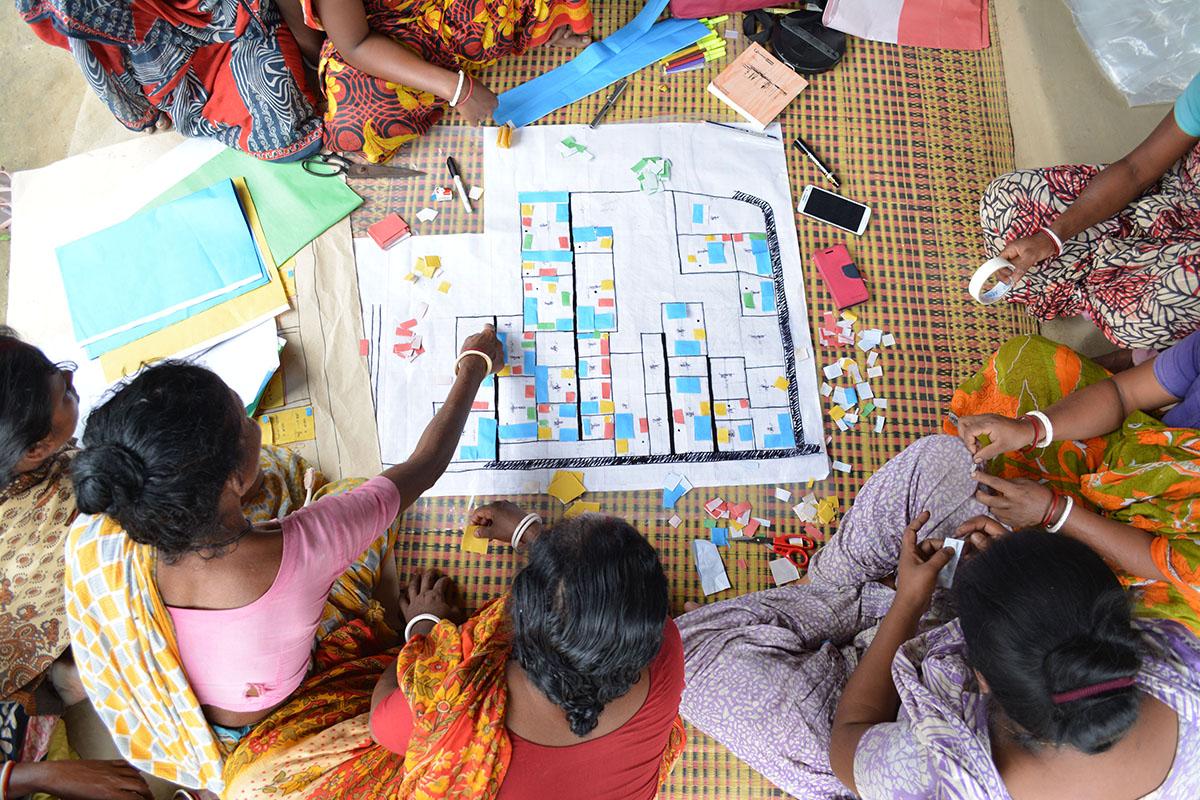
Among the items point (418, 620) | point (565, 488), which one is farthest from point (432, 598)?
point (565, 488)

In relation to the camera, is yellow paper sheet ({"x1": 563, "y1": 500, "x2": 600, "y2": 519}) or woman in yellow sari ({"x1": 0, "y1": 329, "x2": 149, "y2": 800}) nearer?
woman in yellow sari ({"x1": 0, "y1": 329, "x2": 149, "y2": 800})

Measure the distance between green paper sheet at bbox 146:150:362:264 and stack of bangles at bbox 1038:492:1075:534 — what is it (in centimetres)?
200

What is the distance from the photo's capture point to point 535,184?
96.3 inches

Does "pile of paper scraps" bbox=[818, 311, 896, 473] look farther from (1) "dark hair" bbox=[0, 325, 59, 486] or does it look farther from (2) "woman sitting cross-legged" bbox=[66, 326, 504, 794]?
(1) "dark hair" bbox=[0, 325, 59, 486]

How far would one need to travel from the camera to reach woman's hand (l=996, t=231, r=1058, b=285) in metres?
2.01

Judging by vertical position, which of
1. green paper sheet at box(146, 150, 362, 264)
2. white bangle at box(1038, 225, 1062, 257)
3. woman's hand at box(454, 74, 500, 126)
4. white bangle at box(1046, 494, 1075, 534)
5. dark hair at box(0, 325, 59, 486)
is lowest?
white bangle at box(1046, 494, 1075, 534)

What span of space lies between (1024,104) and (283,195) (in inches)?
94.5

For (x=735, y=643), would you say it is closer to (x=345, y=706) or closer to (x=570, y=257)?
(x=345, y=706)

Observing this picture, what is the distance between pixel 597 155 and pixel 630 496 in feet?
3.48

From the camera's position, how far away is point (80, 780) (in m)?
1.67

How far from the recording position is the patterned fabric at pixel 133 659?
147cm

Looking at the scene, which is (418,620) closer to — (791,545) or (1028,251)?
(791,545)

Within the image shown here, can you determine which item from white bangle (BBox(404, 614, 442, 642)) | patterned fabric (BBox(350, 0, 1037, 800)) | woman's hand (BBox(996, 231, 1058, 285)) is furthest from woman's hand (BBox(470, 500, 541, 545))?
woman's hand (BBox(996, 231, 1058, 285))

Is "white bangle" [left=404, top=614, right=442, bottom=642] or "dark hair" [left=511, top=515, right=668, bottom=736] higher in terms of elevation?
"dark hair" [left=511, top=515, right=668, bottom=736]
